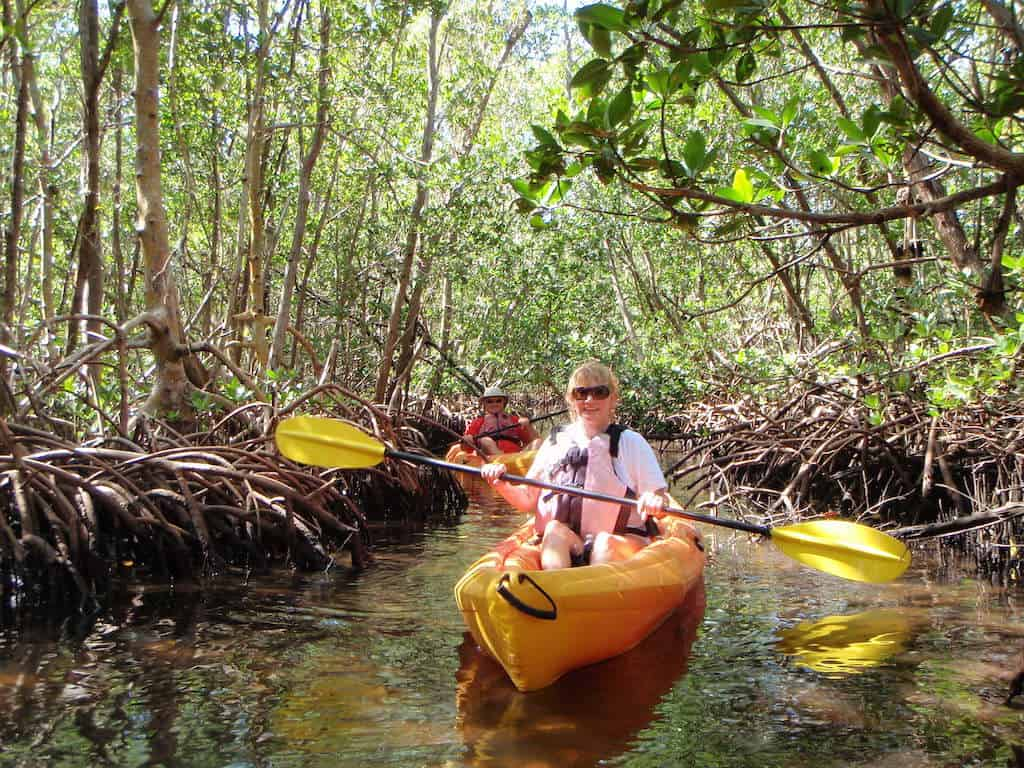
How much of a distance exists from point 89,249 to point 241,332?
2.40 m

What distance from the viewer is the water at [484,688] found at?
2.83 metres

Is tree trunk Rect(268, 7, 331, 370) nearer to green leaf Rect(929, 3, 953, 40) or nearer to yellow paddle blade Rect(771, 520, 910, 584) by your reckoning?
yellow paddle blade Rect(771, 520, 910, 584)

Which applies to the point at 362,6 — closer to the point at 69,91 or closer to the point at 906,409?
the point at 906,409

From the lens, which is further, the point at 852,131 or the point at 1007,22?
the point at 852,131

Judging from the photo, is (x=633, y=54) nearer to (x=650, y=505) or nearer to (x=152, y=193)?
(x=650, y=505)

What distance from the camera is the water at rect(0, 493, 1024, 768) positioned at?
2834 millimetres

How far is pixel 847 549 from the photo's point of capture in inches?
152

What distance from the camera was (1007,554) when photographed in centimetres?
518

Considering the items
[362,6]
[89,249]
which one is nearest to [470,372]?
[362,6]

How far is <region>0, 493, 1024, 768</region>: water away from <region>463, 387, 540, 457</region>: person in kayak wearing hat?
3677 millimetres

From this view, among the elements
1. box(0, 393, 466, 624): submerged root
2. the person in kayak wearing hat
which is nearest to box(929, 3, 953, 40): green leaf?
box(0, 393, 466, 624): submerged root

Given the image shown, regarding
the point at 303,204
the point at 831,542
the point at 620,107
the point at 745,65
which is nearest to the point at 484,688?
the point at 831,542

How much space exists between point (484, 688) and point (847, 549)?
1.55 m

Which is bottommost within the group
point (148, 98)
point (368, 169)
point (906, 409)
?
point (906, 409)
